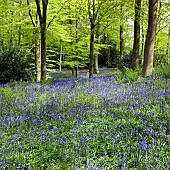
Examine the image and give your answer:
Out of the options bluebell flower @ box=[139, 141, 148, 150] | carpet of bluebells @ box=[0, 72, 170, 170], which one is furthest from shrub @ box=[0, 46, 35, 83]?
bluebell flower @ box=[139, 141, 148, 150]

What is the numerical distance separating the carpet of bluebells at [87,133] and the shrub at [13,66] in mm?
7857

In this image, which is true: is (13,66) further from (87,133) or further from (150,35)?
(87,133)


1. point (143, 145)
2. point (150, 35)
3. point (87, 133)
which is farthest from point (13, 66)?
point (143, 145)

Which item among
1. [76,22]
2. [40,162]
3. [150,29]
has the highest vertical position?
[76,22]

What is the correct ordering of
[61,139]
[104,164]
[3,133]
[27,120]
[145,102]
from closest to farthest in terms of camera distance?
[104,164] < [61,139] < [3,133] < [27,120] < [145,102]

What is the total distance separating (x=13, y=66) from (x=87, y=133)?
1046cm

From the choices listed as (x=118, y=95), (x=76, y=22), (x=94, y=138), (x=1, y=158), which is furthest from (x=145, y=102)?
(x=76, y=22)

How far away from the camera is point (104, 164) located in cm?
287

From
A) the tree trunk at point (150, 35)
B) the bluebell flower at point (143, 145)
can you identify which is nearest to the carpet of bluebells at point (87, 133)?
the bluebell flower at point (143, 145)

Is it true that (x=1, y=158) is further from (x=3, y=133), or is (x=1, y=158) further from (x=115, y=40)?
(x=115, y=40)

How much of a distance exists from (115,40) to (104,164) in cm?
3285

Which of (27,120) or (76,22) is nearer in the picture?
(27,120)

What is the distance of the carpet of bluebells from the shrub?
7857mm

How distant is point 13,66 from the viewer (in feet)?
43.8
